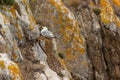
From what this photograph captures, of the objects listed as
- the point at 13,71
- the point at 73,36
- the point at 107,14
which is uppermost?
the point at 107,14

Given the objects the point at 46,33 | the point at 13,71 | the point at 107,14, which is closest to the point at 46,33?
the point at 46,33

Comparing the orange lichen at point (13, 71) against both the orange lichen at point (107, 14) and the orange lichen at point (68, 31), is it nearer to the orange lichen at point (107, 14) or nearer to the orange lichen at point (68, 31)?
the orange lichen at point (68, 31)

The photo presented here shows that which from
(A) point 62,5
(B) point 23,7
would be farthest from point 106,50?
(B) point 23,7

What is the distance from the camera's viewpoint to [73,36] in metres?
31.1

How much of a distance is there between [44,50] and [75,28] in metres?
6.34

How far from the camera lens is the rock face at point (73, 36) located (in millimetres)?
24311

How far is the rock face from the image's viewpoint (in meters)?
24.3

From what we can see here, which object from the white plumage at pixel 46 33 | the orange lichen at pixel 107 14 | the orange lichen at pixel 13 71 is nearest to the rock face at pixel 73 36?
the orange lichen at pixel 107 14

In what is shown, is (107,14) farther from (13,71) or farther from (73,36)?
(13,71)

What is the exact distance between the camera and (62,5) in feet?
104

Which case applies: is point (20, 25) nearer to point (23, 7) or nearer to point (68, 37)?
point (23, 7)

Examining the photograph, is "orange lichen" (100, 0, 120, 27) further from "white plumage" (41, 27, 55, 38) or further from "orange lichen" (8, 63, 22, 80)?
"orange lichen" (8, 63, 22, 80)

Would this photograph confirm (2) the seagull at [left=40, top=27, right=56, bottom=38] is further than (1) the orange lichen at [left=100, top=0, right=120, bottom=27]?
No

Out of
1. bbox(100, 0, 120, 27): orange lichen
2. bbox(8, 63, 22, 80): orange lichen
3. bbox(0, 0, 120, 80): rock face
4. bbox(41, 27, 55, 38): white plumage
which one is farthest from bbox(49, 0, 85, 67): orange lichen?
bbox(8, 63, 22, 80): orange lichen
